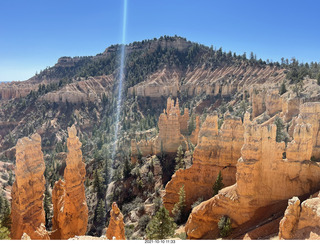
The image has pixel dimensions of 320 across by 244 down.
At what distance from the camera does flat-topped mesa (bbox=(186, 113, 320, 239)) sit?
18.1 m

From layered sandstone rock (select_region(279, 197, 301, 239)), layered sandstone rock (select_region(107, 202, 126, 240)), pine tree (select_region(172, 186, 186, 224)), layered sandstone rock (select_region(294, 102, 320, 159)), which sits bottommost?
pine tree (select_region(172, 186, 186, 224))

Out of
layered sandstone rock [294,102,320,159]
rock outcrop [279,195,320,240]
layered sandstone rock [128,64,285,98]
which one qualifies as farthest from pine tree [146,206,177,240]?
layered sandstone rock [128,64,285,98]

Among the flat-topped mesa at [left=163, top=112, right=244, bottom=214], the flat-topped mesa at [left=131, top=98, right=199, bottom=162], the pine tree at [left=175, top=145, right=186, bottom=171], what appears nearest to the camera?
the flat-topped mesa at [left=163, top=112, right=244, bottom=214]

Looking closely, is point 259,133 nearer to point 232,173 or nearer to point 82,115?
point 232,173

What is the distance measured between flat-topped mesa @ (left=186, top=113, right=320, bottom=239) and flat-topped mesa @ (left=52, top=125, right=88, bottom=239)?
1112 centimetres

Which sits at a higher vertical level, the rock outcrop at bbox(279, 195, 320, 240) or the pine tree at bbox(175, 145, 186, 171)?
the rock outcrop at bbox(279, 195, 320, 240)

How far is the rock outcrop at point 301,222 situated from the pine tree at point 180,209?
13.1 meters

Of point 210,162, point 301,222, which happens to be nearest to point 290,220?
point 301,222

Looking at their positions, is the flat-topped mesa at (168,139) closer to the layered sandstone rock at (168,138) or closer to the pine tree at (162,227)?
the layered sandstone rock at (168,138)

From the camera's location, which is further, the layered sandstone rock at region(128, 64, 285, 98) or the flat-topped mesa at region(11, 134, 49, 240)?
the layered sandstone rock at region(128, 64, 285, 98)

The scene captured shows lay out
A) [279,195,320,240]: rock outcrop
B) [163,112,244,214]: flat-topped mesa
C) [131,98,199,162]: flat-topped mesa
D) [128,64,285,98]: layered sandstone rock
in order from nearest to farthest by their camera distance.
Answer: [279,195,320,240]: rock outcrop < [163,112,244,214]: flat-topped mesa < [131,98,199,162]: flat-topped mesa < [128,64,285,98]: layered sandstone rock

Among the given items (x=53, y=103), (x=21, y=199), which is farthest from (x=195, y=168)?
(x=53, y=103)

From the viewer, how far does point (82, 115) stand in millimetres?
104312

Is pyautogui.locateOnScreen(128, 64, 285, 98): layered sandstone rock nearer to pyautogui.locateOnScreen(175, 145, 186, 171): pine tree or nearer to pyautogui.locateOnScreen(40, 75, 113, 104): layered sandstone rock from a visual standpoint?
pyautogui.locateOnScreen(40, 75, 113, 104): layered sandstone rock
